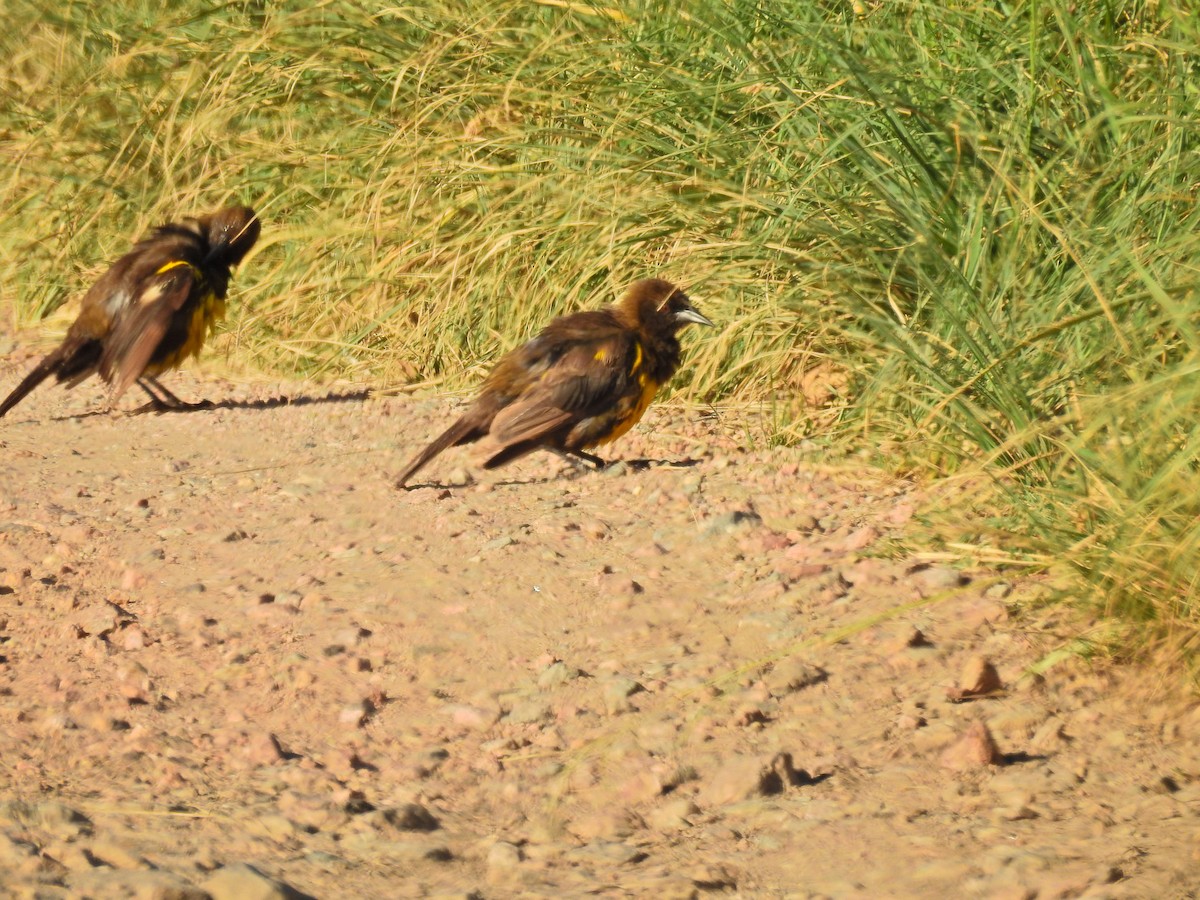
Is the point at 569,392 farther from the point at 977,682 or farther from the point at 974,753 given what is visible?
the point at 974,753

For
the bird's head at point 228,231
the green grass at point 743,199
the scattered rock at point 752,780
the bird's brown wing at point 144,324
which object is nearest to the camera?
the scattered rock at point 752,780

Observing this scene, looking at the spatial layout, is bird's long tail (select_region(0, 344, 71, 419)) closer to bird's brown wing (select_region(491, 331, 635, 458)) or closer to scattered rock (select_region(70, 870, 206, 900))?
bird's brown wing (select_region(491, 331, 635, 458))

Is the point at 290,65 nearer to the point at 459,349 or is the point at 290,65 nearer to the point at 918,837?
the point at 459,349

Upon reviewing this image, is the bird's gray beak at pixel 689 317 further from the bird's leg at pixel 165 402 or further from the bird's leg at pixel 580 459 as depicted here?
the bird's leg at pixel 165 402

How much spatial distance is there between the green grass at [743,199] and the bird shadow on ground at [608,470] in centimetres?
36

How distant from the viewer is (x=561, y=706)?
3787 mm

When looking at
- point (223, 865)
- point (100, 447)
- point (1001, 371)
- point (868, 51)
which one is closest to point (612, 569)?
point (1001, 371)

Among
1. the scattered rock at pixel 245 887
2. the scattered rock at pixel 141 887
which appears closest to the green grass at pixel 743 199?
the scattered rock at pixel 245 887

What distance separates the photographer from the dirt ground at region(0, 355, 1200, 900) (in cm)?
305

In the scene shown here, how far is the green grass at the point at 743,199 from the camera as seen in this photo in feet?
13.9

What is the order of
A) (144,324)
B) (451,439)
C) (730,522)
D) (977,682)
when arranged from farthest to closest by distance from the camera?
(144,324)
(451,439)
(730,522)
(977,682)

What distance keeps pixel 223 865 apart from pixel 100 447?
3908 millimetres

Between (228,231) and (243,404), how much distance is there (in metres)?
0.84

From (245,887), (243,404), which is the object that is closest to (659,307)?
(243,404)
